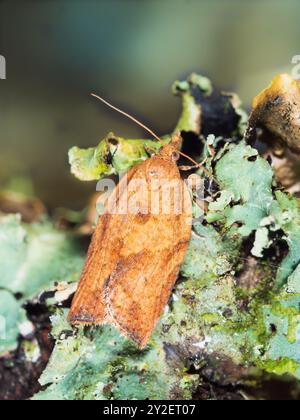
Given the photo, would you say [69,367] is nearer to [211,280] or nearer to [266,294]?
[211,280]

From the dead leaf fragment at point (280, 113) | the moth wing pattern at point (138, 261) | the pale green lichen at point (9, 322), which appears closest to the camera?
the dead leaf fragment at point (280, 113)

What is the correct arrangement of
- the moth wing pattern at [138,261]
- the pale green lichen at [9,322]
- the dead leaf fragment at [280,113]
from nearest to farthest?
the dead leaf fragment at [280,113] → the moth wing pattern at [138,261] → the pale green lichen at [9,322]

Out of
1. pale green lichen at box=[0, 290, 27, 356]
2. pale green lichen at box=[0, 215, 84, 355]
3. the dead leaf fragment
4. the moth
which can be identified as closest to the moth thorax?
the moth

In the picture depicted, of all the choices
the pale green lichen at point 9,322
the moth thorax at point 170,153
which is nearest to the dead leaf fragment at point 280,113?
the moth thorax at point 170,153

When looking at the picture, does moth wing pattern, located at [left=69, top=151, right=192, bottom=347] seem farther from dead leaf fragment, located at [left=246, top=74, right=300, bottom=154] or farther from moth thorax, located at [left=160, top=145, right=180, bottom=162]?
dead leaf fragment, located at [left=246, top=74, right=300, bottom=154]

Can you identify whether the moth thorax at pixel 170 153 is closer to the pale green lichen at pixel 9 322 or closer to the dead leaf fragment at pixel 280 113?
the dead leaf fragment at pixel 280 113

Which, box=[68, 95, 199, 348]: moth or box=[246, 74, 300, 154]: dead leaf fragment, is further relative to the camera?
box=[68, 95, 199, 348]: moth

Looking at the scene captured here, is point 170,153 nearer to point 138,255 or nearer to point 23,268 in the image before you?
point 138,255
